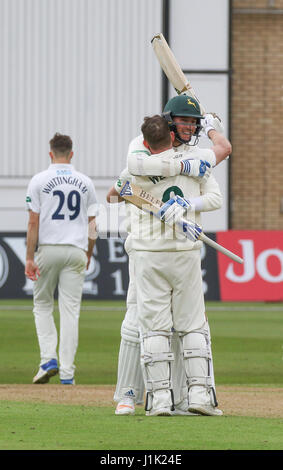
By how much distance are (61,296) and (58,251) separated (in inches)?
15.6

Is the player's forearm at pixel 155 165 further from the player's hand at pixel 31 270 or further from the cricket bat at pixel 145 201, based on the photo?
the player's hand at pixel 31 270

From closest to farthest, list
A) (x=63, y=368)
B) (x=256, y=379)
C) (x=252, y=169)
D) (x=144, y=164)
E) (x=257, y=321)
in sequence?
(x=144, y=164), (x=63, y=368), (x=256, y=379), (x=257, y=321), (x=252, y=169)

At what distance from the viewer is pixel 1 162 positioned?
25438mm

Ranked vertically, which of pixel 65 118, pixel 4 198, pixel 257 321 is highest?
pixel 65 118

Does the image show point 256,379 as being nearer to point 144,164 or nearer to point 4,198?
point 144,164

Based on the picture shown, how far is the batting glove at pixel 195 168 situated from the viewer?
7.20 m

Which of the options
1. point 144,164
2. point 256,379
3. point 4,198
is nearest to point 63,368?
point 256,379

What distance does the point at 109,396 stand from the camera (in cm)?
891

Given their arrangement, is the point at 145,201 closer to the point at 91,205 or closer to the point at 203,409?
the point at 203,409

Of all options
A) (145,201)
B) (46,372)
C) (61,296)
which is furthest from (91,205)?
(145,201)

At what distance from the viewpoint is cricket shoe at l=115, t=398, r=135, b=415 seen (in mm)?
7438

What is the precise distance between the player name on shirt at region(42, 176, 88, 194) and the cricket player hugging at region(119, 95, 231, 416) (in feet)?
9.58

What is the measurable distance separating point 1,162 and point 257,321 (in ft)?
33.7

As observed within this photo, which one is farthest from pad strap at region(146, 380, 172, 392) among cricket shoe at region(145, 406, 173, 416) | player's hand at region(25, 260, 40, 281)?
player's hand at region(25, 260, 40, 281)
